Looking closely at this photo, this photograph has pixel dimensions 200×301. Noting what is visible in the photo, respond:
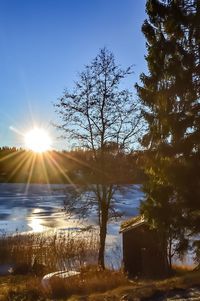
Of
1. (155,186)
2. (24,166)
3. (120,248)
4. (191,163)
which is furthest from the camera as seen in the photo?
(24,166)

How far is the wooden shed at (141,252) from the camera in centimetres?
2098

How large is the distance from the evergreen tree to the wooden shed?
501cm

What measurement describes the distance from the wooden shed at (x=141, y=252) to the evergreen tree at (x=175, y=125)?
5008 millimetres

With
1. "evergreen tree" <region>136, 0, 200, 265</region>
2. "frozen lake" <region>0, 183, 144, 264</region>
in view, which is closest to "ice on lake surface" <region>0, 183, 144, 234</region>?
"frozen lake" <region>0, 183, 144, 264</region>

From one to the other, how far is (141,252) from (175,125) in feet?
28.4

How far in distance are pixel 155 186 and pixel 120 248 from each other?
43.1 ft

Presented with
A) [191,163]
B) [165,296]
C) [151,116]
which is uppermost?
[151,116]

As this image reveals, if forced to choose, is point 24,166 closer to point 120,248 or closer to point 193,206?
point 120,248

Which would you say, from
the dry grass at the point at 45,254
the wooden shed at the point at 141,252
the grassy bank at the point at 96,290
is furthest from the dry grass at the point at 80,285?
the dry grass at the point at 45,254

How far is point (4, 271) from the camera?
23156mm

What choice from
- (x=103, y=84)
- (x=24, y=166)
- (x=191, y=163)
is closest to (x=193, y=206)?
(x=191, y=163)

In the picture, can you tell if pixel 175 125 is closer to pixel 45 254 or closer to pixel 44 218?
pixel 45 254

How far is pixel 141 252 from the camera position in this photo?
70.9 ft

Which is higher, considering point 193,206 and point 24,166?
point 24,166
